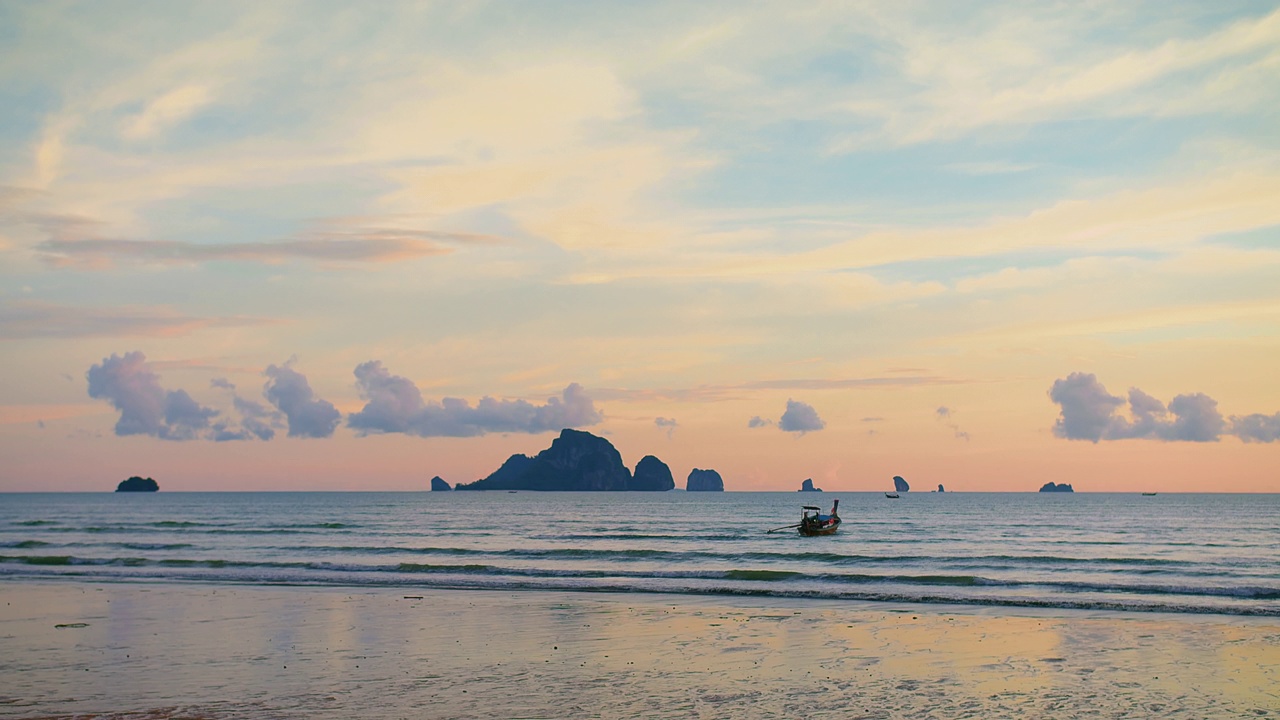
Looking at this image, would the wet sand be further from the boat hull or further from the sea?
the boat hull

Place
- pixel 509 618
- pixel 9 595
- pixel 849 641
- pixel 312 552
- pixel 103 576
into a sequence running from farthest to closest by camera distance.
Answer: pixel 312 552 → pixel 103 576 → pixel 9 595 → pixel 509 618 → pixel 849 641

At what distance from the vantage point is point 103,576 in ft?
133

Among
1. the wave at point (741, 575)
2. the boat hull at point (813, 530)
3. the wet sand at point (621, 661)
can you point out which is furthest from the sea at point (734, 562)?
the wet sand at point (621, 661)

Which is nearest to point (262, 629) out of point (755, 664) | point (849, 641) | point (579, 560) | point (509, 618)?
point (509, 618)

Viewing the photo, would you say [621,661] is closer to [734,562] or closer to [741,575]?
[741,575]

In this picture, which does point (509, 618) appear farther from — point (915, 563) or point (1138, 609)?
point (915, 563)

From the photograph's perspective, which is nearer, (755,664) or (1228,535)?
(755,664)

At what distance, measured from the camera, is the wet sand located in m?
15.2

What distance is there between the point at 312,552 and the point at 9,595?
2458 centimetres

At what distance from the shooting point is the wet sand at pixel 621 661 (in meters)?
15.2

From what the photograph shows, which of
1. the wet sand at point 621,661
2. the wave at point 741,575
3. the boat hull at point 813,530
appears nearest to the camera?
the wet sand at point 621,661

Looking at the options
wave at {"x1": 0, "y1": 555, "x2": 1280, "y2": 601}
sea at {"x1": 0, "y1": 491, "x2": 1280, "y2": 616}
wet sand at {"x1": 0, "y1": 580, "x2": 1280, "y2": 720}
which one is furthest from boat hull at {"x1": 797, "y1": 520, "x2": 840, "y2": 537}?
wet sand at {"x1": 0, "y1": 580, "x2": 1280, "y2": 720}

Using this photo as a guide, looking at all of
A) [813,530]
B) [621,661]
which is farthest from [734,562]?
[621,661]

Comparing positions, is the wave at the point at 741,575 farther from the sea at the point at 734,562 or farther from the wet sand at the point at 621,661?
the wet sand at the point at 621,661
